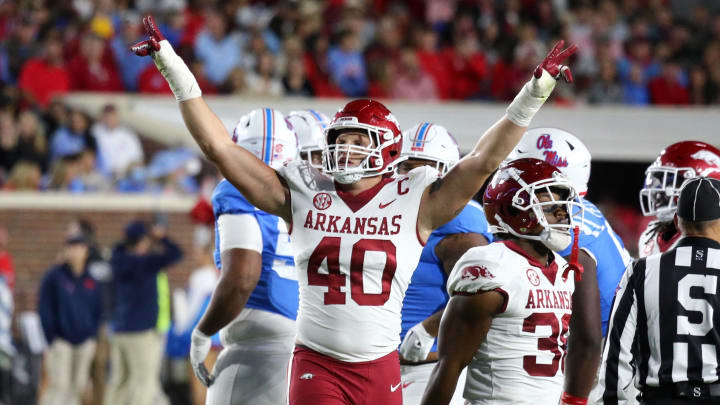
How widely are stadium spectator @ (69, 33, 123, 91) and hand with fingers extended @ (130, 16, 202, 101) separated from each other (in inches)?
350

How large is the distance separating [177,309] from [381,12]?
19.9 feet

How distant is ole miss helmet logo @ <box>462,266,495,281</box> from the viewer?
141 inches

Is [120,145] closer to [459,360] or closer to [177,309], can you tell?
[177,309]

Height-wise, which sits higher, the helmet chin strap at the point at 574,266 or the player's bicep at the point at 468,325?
the helmet chin strap at the point at 574,266

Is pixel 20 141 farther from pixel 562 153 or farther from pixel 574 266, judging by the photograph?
pixel 574 266

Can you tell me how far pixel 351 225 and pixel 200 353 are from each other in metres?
1.34

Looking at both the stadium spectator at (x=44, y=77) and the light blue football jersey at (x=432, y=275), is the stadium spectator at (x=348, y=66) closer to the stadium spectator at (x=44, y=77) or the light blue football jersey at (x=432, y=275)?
the stadium spectator at (x=44, y=77)

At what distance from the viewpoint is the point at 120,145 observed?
462 inches

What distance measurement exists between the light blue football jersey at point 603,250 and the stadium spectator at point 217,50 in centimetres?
866

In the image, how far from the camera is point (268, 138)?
505 cm

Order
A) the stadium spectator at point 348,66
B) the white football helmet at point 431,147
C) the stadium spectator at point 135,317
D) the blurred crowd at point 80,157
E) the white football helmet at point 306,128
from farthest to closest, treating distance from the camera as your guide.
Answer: the stadium spectator at point 348,66
the blurred crowd at point 80,157
the stadium spectator at point 135,317
the white football helmet at point 306,128
the white football helmet at point 431,147

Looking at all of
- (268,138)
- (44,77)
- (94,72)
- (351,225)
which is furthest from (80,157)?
(351,225)

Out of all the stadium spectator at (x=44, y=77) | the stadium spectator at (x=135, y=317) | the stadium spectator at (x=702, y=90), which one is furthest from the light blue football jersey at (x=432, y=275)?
the stadium spectator at (x=702, y=90)

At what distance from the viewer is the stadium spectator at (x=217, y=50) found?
42.0 feet
